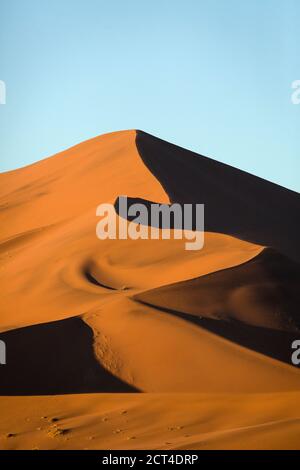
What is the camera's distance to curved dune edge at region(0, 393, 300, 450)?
309 inches

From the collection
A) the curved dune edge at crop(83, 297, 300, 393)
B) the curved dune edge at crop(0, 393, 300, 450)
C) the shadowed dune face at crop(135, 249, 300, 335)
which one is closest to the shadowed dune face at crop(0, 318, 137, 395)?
the curved dune edge at crop(83, 297, 300, 393)

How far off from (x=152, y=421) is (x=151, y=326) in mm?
3626

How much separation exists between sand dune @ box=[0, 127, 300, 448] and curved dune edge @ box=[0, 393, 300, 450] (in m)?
0.03

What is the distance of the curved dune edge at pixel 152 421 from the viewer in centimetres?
784

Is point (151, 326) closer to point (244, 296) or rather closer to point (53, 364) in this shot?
point (53, 364)

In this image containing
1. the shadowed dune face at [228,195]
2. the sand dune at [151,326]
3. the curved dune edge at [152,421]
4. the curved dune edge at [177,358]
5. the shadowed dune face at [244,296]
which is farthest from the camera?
the shadowed dune face at [228,195]

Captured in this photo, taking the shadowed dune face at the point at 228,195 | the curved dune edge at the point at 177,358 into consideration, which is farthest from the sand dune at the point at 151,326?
the shadowed dune face at the point at 228,195

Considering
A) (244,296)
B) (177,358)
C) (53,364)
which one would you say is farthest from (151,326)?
(244,296)

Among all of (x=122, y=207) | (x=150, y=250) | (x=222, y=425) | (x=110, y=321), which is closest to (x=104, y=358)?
(x=110, y=321)

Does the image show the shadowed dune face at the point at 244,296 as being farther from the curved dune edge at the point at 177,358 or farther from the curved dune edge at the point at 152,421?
the curved dune edge at the point at 152,421

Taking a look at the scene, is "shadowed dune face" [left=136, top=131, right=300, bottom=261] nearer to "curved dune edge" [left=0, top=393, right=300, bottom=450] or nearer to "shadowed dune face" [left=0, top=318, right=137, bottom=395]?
"shadowed dune face" [left=0, top=318, right=137, bottom=395]

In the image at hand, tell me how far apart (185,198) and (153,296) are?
10354mm

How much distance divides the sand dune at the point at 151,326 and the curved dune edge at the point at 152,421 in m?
0.03

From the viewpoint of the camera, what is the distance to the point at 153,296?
14.8 meters
